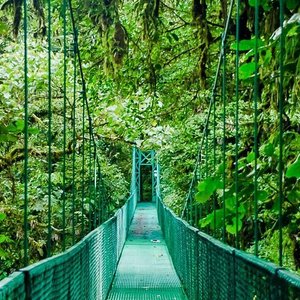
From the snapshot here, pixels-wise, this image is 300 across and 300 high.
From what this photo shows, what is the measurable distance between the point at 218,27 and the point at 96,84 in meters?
1.29

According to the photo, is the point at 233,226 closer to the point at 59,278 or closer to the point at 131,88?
the point at 59,278

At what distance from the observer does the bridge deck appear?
4.80 m

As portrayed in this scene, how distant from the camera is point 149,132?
6750 millimetres

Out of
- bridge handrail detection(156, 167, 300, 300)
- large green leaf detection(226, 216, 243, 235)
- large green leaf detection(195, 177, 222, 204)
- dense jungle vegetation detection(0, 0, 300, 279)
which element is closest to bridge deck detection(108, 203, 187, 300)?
dense jungle vegetation detection(0, 0, 300, 279)

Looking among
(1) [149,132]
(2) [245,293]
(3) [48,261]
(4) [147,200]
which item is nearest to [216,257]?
(2) [245,293]

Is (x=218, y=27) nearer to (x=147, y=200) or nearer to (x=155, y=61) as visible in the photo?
(x=155, y=61)

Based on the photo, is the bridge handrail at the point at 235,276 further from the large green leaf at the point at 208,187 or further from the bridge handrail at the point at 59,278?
the bridge handrail at the point at 59,278

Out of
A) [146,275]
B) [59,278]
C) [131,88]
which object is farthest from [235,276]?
[146,275]

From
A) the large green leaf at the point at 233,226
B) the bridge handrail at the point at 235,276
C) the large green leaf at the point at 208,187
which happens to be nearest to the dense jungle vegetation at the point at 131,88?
the bridge handrail at the point at 235,276

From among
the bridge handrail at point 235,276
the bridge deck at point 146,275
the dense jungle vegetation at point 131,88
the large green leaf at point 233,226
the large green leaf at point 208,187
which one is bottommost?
the bridge deck at point 146,275

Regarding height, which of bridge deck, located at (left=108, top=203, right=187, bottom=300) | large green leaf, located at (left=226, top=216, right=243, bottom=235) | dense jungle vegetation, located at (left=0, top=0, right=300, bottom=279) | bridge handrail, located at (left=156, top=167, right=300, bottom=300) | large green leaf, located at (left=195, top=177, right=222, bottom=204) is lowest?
bridge deck, located at (left=108, top=203, right=187, bottom=300)

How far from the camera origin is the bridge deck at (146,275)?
15.8 feet

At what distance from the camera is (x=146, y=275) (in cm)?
600

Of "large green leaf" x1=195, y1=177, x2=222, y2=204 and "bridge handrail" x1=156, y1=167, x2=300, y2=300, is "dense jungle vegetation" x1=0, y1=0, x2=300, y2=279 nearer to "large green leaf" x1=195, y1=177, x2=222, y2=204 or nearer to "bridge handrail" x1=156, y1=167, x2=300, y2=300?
"bridge handrail" x1=156, y1=167, x2=300, y2=300
